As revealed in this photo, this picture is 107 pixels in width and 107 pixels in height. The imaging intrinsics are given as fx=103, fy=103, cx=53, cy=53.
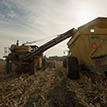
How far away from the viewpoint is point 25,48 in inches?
306

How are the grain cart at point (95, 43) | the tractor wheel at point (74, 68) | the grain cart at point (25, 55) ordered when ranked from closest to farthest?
the grain cart at point (95, 43) < the tractor wheel at point (74, 68) < the grain cart at point (25, 55)

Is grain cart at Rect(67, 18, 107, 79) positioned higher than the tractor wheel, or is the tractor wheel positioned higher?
grain cart at Rect(67, 18, 107, 79)

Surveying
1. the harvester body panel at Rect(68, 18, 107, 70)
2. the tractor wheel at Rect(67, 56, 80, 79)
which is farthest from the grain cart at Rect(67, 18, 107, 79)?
the tractor wheel at Rect(67, 56, 80, 79)

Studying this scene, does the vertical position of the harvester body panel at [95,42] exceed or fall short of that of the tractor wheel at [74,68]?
it exceeds it

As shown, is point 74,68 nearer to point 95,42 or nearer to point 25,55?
point 95,42

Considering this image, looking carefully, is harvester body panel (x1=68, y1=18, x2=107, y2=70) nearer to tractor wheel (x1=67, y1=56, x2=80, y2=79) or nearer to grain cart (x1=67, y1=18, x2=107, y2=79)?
grain cart (x1=67, y1=18, x2=107, y2=79)

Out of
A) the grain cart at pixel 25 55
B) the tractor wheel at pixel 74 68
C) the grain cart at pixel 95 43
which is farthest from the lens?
the grain cart at pixel 25 55

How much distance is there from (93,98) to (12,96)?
228 cm

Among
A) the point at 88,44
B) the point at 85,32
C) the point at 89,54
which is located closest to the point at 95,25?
the point at 85,32

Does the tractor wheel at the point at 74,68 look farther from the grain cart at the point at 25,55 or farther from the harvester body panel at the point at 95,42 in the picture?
the grain cart at the point at 25,55

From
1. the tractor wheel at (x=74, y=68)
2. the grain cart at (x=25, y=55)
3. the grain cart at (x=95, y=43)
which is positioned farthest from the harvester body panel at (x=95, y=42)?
the grain cart at (x=25, y=55)

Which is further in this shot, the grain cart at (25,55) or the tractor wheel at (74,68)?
the grain cart at (25,55)

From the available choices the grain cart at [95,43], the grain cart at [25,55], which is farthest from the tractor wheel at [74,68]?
the grain cart at [25,55]

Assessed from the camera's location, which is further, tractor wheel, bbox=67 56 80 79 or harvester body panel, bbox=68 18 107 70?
tractor wheel, bbox=67 56 80 79
